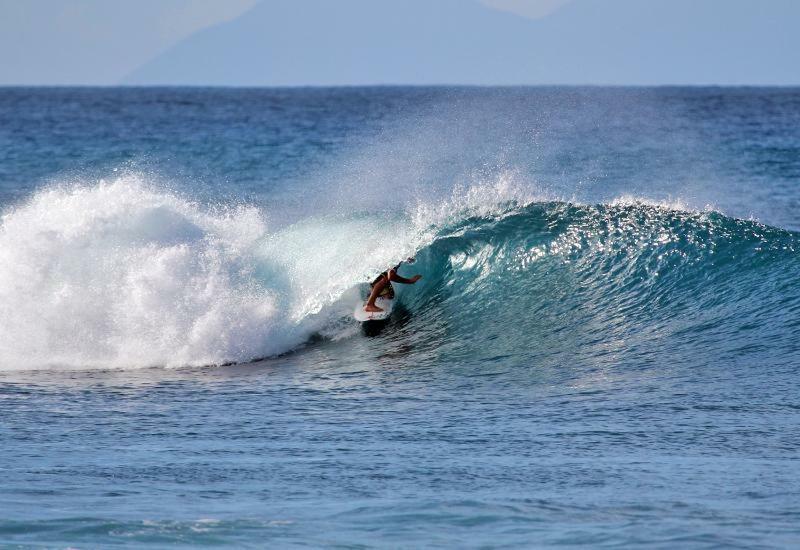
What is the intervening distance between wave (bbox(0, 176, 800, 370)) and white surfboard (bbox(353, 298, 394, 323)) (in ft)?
0.54

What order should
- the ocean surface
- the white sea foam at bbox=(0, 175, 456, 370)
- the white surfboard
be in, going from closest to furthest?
the ocean surface → the white sea foam at bbox=(0, 175, 456, 370) → the white surfboard

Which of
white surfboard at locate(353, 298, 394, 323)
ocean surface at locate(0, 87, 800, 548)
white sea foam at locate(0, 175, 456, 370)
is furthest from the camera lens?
white surfboard at locate(353, 298, 394, 323)

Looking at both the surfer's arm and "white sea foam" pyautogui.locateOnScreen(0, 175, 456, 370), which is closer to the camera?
"white sea foam" pyautogui.locateOnScreen(0, 175, 456, 370)

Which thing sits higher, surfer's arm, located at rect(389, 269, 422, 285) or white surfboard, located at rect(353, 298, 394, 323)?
surfer's arm, located at rect(389, 269, 422, 285)

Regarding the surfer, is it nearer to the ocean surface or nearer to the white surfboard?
the white surfboard

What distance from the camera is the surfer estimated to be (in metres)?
16.2

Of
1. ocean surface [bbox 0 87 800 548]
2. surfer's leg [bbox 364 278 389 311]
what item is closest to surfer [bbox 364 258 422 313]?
surfer's leg [bbox 364 278 389 311]

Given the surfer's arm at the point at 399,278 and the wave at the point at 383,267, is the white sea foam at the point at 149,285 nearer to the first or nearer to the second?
the wave at the point at 383,267

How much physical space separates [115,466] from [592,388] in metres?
5.25

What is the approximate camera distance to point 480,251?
17.8 m

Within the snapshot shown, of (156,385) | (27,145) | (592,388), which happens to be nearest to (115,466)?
(156,385)

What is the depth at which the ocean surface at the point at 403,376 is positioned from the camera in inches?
315

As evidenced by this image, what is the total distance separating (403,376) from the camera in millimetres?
13289

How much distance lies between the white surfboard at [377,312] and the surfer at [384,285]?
0.05m
